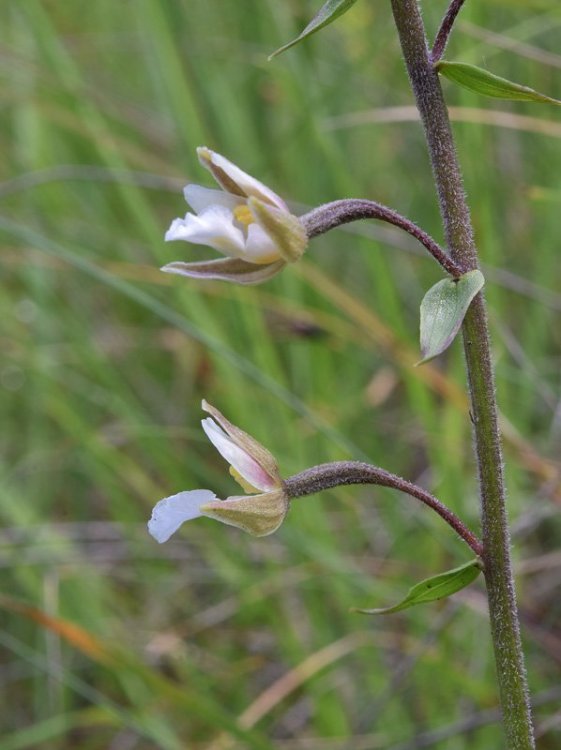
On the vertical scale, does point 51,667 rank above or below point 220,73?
below

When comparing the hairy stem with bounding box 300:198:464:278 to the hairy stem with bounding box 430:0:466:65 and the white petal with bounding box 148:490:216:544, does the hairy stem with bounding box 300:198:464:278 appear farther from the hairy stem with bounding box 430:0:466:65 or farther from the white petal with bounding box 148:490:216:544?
the white petal with bounding box 148:490:216:544

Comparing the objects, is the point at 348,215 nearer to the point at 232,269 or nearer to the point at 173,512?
the point at 232,269

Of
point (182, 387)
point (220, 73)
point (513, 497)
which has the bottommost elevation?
point (513, 497)

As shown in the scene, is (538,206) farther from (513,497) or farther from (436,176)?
(436,176)

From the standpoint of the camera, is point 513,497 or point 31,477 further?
point 31,477

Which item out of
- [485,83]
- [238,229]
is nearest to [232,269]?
[238,229]

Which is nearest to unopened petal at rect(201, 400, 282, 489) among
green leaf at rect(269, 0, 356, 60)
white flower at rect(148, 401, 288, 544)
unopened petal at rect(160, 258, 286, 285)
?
white flower at rect(148, 401, 288, 544)

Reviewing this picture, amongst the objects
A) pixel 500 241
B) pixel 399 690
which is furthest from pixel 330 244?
pixel 399 690

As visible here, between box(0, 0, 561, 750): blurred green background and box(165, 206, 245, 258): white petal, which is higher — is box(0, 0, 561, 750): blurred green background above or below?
above
